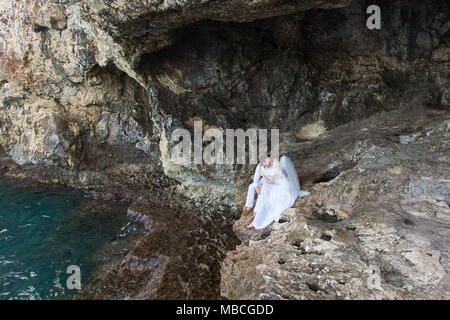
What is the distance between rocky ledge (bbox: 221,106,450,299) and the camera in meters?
3.65

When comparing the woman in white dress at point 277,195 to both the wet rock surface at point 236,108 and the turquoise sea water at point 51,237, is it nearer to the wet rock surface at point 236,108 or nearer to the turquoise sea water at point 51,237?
the wet rock surface at point 236,108

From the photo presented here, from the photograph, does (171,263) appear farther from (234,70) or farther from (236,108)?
(234,70)

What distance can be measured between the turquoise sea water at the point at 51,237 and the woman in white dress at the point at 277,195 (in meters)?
3.41

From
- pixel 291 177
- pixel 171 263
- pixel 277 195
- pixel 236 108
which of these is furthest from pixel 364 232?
pixel 236 108

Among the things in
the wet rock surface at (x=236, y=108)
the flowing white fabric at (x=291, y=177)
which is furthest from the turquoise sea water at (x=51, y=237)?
the flowing white fabric at (x=291, y=177)

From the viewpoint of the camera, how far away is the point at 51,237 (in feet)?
26.8

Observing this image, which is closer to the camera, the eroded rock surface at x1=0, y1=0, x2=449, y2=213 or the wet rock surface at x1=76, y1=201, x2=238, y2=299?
the wet rock surface at x1=76, y1=201, x2=238, y2=299

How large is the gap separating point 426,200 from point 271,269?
2.92 meters

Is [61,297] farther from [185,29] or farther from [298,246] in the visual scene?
[185,29]

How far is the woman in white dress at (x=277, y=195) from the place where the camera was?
6039 mm

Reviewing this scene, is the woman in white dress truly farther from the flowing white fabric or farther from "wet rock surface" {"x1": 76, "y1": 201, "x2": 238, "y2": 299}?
"wet rock surface" {"x1": 76, "y1": 201, "x2": 238, "y2": 299}

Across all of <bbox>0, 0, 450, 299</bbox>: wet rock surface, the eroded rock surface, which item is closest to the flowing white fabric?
<bbox>0, 0, 450, 299</bbox>: wet rock surface

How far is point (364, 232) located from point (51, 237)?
25.0 ft

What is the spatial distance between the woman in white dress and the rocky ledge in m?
0.20
